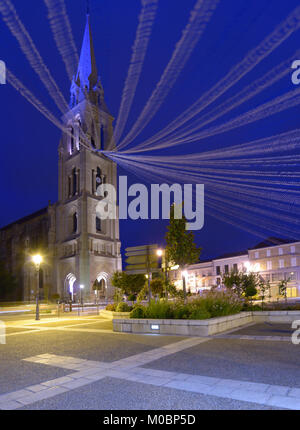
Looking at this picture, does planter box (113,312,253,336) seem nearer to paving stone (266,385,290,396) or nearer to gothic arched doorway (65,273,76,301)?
paving stone (266,385,290,396)

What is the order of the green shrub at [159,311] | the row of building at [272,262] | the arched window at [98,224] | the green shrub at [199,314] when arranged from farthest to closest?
the arched window at [98,224] → the row of building at [272,262] → the green shrub at [159,311] → the green shrub at [199,314]

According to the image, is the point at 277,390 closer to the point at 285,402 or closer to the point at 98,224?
the point at 285,402

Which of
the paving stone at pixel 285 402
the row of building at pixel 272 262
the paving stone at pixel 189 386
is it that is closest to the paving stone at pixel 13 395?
the paving stone at pixel 189 386

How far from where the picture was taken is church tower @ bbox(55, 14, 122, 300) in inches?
2350

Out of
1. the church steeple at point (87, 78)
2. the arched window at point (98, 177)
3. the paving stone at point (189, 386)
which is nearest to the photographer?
the paving stone at point (189, 386)

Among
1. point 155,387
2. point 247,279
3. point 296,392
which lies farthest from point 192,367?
point 247,279

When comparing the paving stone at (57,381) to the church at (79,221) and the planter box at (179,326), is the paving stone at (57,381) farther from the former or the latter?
the church at (79,221)

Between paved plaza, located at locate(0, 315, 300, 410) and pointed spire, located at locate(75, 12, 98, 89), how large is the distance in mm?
71092

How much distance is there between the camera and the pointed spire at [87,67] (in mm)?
71875

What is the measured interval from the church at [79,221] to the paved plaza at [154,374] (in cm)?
4815

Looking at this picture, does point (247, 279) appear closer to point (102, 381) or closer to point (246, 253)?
point (102, 381)

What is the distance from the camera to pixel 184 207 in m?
20.7

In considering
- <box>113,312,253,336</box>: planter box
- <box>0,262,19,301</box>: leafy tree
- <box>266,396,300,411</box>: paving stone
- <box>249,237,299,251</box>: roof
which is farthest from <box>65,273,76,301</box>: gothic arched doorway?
<box>266,396,300,411</box>: paving stone

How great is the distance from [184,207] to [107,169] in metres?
49.0
